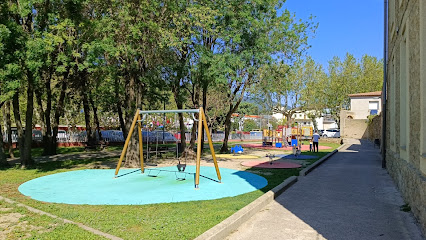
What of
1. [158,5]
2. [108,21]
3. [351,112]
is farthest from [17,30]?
[351,112]

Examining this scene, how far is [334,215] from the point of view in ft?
23.2

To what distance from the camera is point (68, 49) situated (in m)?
13.7


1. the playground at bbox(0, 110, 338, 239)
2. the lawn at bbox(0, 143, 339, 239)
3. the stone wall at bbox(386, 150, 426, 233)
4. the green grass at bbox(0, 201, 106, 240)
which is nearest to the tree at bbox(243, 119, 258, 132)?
the playground at bbox(0, 110, 338, 239)

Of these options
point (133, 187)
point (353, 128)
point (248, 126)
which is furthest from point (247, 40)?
point (248, 126)

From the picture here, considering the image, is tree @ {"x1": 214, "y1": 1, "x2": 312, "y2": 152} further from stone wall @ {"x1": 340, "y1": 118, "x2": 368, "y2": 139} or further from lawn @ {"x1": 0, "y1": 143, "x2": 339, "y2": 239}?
stone wall @ {"x1": 340, "y1": 118, "x2": 368, "y2": 139}

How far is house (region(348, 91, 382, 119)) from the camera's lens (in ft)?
155

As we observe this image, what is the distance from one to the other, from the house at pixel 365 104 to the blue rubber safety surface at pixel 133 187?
1576 inches

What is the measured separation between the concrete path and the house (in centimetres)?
4042

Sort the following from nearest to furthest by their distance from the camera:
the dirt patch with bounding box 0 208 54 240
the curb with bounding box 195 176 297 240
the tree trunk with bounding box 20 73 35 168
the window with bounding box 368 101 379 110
Answer: the curb with bounding box 195 176 297 240
the dirt patch with bounding box 0 208 54 240
the tree trunk with bounding box 20 73 35 168
the window with bounding box 368 101 379 110

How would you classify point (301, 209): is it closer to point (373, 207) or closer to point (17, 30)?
point (373, 207)

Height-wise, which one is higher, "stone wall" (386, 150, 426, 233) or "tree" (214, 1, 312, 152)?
"tree" (214, 1, 312, 152)

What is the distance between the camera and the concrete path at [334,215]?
5.85 meters

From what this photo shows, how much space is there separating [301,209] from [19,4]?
1338cm

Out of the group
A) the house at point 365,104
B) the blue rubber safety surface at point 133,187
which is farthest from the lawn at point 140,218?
the house at point 365,104
